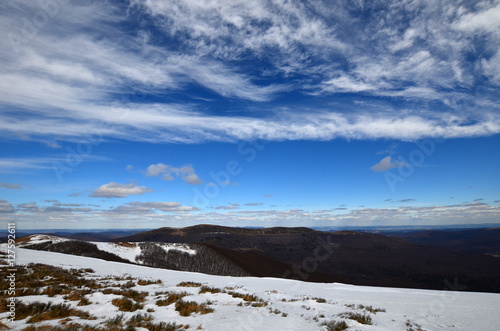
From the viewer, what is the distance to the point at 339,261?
8506cm

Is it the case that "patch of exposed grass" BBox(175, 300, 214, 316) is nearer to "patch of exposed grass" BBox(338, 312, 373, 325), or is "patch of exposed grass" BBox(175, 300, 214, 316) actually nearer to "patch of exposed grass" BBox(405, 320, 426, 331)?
"patch of exposed grass" BBox(338, 312, 373, 325)

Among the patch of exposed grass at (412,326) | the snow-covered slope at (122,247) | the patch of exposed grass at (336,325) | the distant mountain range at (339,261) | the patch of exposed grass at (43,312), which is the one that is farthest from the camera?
the distant mountain range at (339,261)

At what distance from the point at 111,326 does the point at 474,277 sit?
90936 millimetres

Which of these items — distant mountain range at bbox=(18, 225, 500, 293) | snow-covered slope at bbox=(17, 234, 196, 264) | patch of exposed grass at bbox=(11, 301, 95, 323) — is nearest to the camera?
patch of exposed grass at bbox=(11, 301, 95, 323)

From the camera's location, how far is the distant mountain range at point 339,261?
45094 mm

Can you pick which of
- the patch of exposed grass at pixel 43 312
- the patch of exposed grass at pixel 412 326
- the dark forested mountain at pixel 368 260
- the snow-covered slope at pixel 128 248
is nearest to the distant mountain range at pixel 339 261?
the dark forested mountain at pixel 368 260

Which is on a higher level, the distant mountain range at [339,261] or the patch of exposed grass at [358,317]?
the patch of exposed grass at [358,317]

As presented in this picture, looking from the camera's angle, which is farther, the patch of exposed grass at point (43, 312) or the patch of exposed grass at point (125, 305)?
the patch of exposed grass at point (125, 305)

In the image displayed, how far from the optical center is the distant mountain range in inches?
1775

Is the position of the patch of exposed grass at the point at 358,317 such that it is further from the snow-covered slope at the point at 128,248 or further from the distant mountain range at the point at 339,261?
the snow-covered slope at the point at 128,248

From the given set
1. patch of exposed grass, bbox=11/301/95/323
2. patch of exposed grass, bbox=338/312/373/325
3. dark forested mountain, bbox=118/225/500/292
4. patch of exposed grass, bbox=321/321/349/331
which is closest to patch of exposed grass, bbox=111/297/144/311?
patch of exposed grass, bbox=11/301/95/323

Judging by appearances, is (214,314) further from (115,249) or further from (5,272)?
(115,249)

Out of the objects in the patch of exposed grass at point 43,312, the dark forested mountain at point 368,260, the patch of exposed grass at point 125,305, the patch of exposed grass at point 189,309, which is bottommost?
the dark forested mountain at point 368,260

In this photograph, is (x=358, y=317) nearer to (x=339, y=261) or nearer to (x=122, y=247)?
(x=122, y=247)
